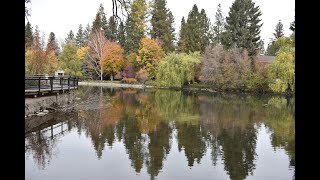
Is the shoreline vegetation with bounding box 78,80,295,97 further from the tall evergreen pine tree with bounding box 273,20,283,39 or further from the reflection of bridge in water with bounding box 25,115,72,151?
the tall evergreen pine tree with bounding box 273,20,283,39

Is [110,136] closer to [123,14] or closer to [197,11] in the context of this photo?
[123,14]

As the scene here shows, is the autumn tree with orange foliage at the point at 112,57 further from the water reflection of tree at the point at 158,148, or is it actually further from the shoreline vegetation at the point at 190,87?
the water reflection of tree at the point at 158,148

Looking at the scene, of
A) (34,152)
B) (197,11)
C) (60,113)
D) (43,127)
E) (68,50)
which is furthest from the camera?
(68,50)

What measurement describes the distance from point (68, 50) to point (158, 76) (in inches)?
731

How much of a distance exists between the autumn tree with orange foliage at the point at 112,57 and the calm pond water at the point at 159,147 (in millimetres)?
31769

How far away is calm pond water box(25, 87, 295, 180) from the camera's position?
8883 millimetres

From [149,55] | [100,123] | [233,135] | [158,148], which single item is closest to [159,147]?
[158,148]

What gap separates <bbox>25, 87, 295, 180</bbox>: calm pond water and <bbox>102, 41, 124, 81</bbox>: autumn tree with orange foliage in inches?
1251

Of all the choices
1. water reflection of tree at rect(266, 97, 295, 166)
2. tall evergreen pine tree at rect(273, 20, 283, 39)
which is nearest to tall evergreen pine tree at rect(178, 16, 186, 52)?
tall evergreen pine tree at rect(273, 20, 283, 39)

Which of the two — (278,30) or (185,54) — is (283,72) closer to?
(185,54)

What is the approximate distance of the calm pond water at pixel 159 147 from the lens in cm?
888
